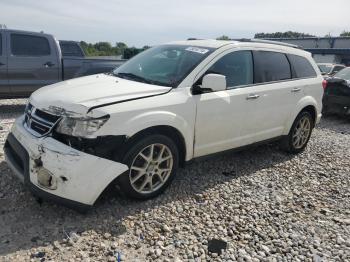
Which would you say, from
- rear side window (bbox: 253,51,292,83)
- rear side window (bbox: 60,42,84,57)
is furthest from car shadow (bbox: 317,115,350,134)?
rear side window (bbox: 60,42,84,57)

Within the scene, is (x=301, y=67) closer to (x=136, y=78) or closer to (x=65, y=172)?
(x=136, y=78)

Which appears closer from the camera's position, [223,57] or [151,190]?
[151,190]

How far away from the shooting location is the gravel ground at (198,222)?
9.86 feet

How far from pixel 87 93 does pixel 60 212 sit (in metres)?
1.23

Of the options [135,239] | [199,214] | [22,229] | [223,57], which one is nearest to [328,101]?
[223,57]

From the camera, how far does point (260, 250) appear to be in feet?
10.4

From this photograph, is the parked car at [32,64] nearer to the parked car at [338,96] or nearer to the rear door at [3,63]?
the rear door at [3,63]

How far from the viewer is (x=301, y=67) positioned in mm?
5562

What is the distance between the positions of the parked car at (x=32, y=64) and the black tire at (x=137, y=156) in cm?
523

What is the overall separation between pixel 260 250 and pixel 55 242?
1.85 metres

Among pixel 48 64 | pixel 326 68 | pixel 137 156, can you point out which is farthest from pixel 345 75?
pixel 137 156

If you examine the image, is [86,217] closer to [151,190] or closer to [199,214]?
[151,190]

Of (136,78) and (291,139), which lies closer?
(136,78)

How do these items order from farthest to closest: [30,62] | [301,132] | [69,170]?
[30,62] < [301,132] < [69,170]
